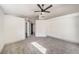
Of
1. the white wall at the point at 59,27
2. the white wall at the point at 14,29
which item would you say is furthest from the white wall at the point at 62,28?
the white wall at the point at 14,29

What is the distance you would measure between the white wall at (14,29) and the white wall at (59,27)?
37 cm

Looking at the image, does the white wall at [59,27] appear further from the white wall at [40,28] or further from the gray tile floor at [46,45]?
the gray tile floor at [46,45]

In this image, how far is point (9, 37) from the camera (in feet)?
5.96

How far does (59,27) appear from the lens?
2.01 meters

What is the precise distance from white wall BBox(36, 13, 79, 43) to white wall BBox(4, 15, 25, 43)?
14.6 inches

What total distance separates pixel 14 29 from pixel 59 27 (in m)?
1.02

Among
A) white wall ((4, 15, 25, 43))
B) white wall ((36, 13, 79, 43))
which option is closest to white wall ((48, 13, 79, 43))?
white wall ((36, 13, 79, 43))

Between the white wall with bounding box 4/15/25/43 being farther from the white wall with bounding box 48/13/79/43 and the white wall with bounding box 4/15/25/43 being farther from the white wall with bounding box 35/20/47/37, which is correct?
the white wall with bounding box 48/13/79/43

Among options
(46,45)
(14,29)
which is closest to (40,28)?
(46,45)

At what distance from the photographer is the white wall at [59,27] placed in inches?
77.2

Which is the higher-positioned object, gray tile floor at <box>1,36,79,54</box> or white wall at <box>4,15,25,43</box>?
white wall at <box>4,15,25,43</box>

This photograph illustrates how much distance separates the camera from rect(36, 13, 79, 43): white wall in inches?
77.2
